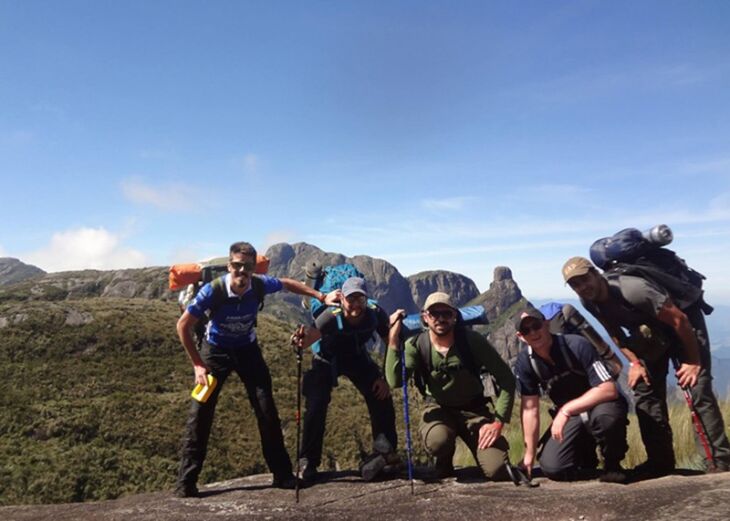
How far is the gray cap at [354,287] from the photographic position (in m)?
6.67

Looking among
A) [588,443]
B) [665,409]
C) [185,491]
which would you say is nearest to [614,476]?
[588,443]

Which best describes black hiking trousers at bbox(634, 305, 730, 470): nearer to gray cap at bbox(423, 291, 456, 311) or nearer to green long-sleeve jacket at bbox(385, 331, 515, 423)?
green long-sleeve jacket at bbox(385, 331, 515, 423)

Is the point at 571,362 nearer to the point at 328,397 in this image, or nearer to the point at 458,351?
the point at 458,351

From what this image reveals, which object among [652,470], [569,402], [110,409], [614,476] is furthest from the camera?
[110,409]

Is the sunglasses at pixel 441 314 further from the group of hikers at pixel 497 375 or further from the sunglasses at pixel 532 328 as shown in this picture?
the sunglasses at pixel 532 328

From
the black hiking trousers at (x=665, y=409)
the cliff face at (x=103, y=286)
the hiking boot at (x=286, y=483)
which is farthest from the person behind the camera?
the cliff face at (x=103, y=286)

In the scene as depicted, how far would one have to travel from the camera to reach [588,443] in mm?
5977

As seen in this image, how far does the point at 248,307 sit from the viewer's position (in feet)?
21.7

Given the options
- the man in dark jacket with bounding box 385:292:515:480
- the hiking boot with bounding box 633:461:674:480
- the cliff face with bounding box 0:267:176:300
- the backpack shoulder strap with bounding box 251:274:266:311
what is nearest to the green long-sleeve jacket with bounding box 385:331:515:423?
the man in dark jacket with bounding box 385:292:515:480

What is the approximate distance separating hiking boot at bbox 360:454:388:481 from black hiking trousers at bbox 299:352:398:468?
0.41 metres

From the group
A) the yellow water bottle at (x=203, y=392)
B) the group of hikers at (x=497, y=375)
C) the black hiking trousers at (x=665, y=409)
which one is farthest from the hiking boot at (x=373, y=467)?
the black hiking trousers at (x=665, y=409)

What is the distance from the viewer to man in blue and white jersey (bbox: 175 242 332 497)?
20.6 feet

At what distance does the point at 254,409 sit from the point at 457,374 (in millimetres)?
2623

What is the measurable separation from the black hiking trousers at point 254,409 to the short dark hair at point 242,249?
1.28 m
